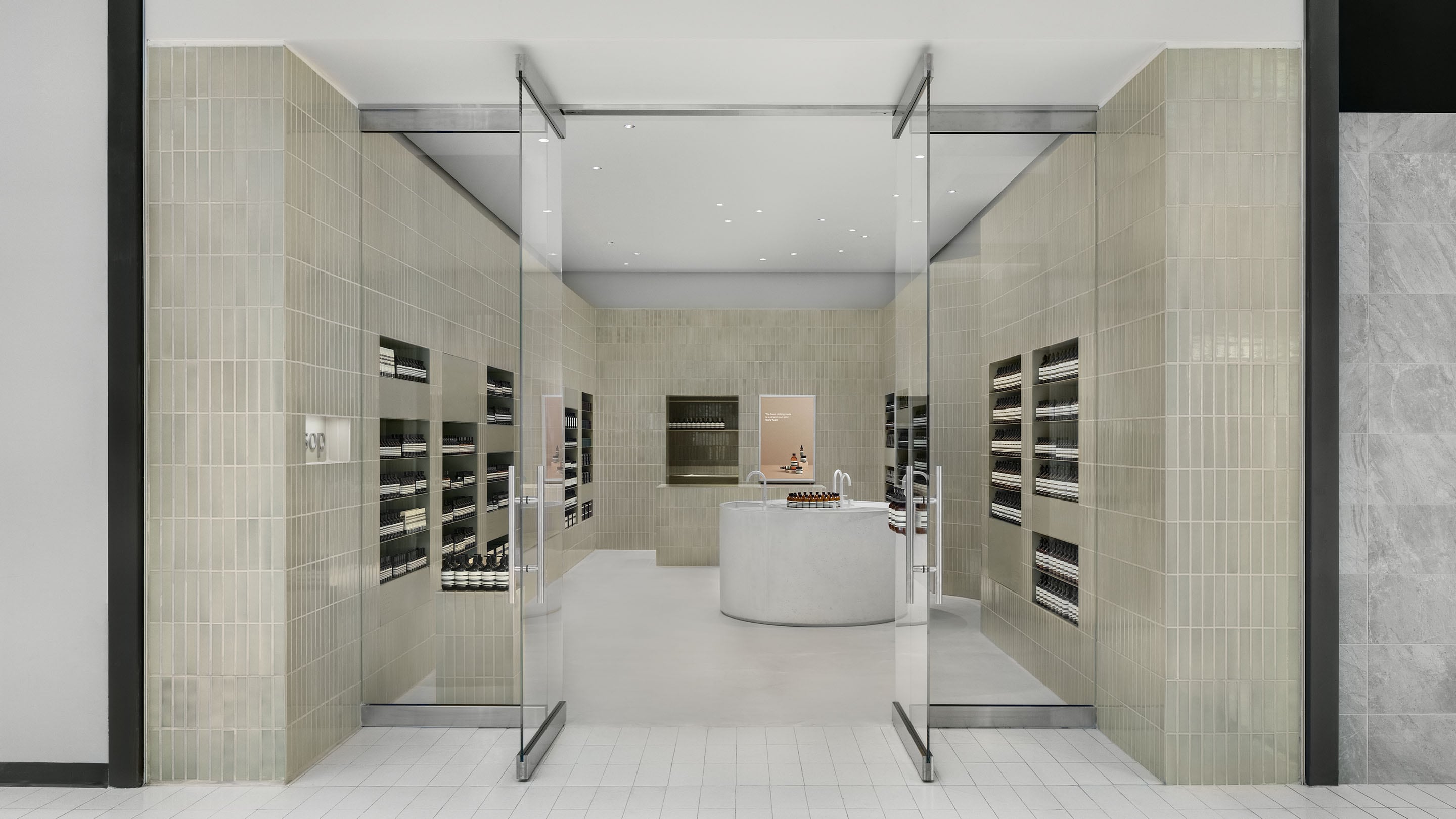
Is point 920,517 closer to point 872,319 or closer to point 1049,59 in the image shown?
point 1049,59

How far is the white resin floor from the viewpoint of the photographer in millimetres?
4137

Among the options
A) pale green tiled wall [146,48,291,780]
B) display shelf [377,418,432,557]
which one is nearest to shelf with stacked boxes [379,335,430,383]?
display shelf [377,418,432,557]

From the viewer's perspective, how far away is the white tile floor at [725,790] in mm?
3033

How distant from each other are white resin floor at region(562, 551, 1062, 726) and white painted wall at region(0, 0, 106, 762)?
2036 millimetres

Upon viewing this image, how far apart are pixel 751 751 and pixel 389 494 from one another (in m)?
2.12

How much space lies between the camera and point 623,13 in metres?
3.24

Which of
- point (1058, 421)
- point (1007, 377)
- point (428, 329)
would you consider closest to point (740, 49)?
point (428, 329)

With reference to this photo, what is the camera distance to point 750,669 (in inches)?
197

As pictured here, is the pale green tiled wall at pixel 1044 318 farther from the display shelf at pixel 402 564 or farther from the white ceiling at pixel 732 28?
the display shelf at pixel 402 564

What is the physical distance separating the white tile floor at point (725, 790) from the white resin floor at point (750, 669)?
0.36m

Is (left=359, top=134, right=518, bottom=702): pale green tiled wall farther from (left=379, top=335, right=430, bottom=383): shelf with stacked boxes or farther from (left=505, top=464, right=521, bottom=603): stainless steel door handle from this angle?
(left=505, top=464, right=521, bottom=603): stainless steel door handle

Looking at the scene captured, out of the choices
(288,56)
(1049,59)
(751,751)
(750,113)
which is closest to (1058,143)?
(1049,59)

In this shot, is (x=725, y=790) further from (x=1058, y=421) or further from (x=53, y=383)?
(x=53, y=383)

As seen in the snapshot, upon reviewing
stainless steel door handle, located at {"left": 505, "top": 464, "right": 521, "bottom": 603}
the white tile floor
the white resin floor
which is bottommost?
the white resin floor
